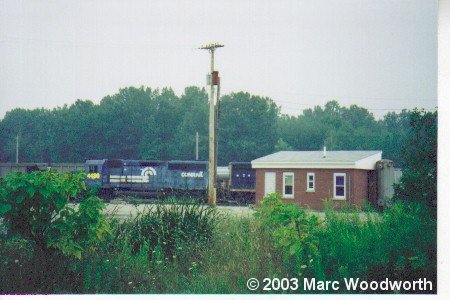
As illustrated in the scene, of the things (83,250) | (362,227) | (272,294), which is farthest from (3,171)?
(362,227)

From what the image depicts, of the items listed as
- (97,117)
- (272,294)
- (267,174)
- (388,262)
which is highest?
(97,117)

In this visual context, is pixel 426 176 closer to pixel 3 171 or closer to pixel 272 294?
pixel 272 294

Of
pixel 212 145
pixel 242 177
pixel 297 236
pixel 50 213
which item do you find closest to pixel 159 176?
pixel 242 177

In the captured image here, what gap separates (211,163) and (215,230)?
149cm

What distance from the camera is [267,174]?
833 cm

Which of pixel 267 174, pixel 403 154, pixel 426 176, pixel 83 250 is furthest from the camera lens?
pixel 267 174

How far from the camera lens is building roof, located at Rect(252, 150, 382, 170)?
812 centimetres

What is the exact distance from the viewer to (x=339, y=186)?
7.92 m

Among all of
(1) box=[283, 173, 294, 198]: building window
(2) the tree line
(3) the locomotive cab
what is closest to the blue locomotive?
(3) the locomotive cab

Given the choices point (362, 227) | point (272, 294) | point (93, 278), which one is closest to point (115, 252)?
point (93, 278)

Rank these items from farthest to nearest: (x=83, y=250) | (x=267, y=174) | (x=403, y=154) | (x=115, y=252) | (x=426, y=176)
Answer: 1. (x=267, y=174)
2. (x=403, y=154)
3. (x=426, y=176)
4. (x=115, y=252)
5. (x=83, y=250)

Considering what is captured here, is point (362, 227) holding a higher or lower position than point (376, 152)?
lower

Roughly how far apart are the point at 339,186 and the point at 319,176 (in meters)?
0.36

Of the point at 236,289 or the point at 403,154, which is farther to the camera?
the point at 403,154
